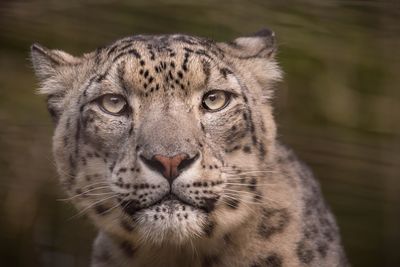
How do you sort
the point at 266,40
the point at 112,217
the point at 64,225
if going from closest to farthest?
1. the point at 112,217
2. the point at 266,40
3. the point at 64,225

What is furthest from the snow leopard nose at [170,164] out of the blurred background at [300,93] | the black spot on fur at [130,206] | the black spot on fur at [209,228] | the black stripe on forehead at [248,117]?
the blurred background at [300,93]

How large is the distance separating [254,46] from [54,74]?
109 cm

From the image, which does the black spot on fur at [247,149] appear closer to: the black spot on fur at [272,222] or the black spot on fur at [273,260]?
the black spot on fur at [272,222]


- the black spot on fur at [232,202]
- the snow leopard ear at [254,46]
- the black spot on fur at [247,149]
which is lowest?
the black spot on fur at [232,202]

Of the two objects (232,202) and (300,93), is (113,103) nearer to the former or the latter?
(232,202)

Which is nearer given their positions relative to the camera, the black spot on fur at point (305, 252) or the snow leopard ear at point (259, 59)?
the black spot on fur at point (305, 252)

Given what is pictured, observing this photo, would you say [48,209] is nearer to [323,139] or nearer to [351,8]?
[323,139]

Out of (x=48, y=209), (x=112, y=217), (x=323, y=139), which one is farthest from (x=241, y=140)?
(x=48, y=209)

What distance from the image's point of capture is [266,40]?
4961mm

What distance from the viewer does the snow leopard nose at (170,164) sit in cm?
386

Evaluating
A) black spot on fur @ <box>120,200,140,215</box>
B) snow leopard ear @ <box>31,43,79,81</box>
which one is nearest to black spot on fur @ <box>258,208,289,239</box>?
black spot on fur @ <box>120,200,140,215</box>

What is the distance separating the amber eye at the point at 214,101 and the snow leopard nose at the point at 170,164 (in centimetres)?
47

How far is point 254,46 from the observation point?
195 inches

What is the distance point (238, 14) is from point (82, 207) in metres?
2.54
